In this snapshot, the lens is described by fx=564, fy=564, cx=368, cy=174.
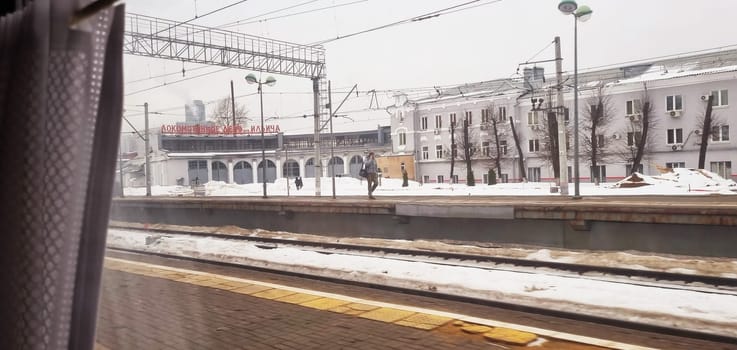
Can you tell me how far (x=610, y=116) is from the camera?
32.4 metres

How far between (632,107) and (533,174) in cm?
868

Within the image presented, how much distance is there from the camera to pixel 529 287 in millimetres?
7191

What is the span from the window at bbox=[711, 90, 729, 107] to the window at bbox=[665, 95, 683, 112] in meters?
2.08

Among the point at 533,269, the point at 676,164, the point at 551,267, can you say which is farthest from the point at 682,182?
the point at 533,269

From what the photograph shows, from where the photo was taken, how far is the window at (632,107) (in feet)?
101

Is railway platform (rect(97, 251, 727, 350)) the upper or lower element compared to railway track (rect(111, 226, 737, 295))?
upper

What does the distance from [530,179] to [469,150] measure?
4.66 metres

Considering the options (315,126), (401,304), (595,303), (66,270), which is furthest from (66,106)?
(315,126)

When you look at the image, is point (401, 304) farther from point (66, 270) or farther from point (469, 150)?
point (469, 150)

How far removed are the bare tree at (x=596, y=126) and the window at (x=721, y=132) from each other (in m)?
5.24

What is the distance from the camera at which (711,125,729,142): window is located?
28.3 m

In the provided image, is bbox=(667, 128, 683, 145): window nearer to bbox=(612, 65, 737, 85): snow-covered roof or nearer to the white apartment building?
the white apartment building

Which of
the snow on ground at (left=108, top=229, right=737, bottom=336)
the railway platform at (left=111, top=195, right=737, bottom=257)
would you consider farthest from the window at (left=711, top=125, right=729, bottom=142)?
the snow on ground at (left=108, top=229, right=737, bottom=336)

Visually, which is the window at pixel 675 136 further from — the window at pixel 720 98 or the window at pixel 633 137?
the window at pixel 720 98
